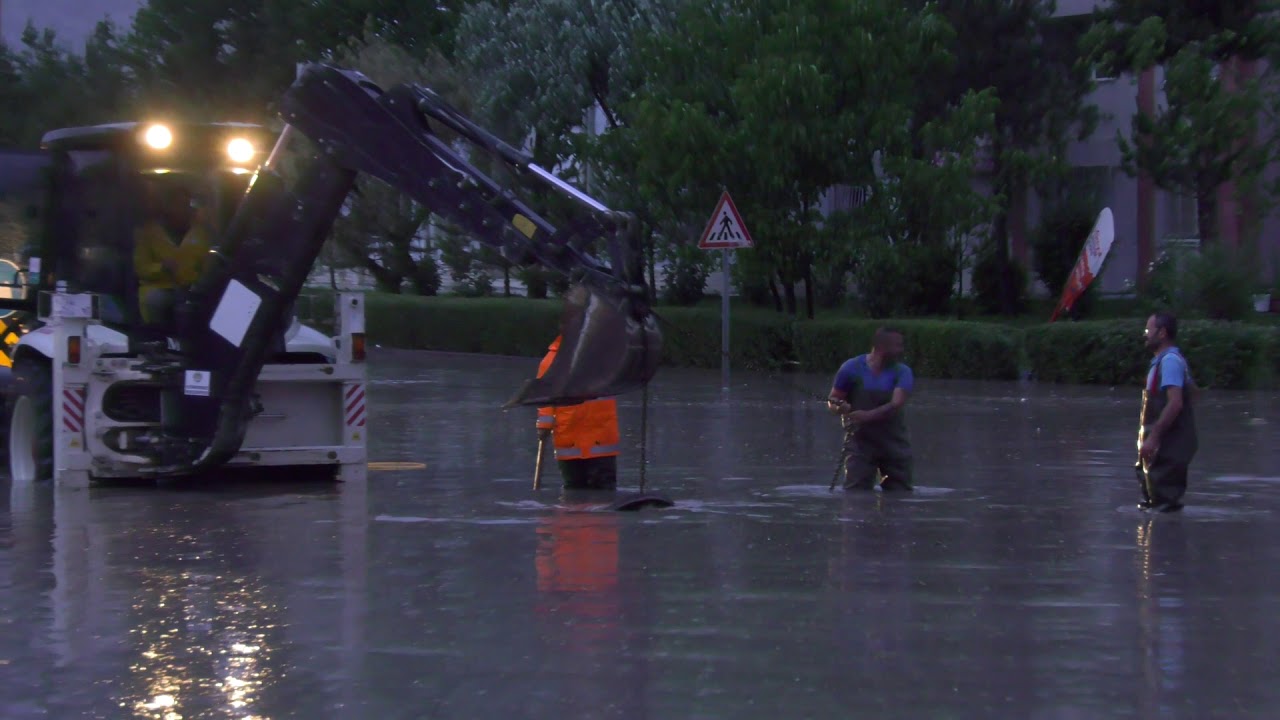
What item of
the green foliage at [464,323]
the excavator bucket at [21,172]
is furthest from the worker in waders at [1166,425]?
the green foliage at [464,323]

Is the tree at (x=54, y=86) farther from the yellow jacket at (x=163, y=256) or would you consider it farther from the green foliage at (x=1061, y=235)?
the yellow jacket at (x=163, y=256)

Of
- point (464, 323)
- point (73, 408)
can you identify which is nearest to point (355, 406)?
point (73, 408)

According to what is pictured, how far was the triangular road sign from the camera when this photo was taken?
75.8 feet

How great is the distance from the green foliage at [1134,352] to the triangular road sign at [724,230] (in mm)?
4705

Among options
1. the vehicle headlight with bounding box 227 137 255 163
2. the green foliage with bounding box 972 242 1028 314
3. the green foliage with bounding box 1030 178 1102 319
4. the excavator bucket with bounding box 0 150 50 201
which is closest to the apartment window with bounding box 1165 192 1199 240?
the green foliage with bounding box 1030 178 1102 319

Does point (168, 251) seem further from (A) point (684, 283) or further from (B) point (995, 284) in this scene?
(A) point (684, 283)

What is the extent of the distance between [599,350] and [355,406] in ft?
10.6

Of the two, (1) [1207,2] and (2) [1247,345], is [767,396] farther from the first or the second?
(1) [1207,2]

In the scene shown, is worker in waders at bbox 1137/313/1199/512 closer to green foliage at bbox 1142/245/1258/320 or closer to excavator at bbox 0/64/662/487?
excavator at bbox 0/64/662/487

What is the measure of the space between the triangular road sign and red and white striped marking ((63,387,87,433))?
454 inches

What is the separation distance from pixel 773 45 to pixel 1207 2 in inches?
332

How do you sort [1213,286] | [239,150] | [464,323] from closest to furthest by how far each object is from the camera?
[239,150] < [1213,286] < [464,323]

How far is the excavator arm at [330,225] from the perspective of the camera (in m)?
10.7

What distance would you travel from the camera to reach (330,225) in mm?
12180
